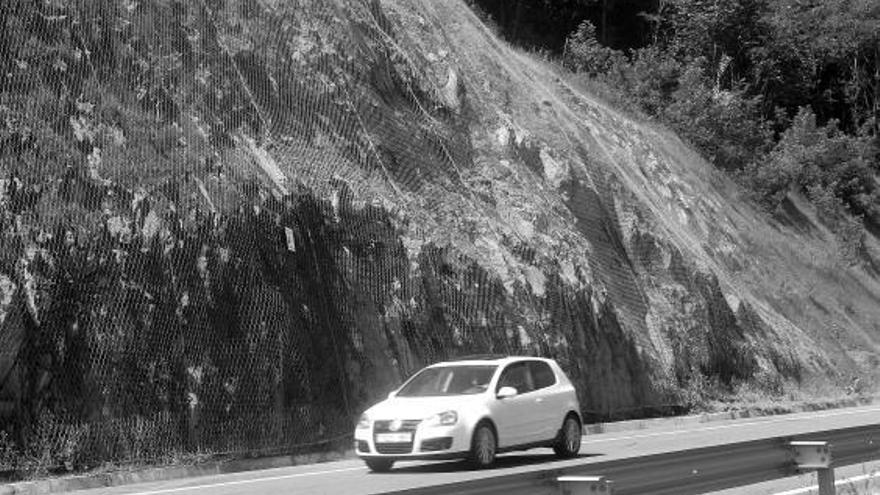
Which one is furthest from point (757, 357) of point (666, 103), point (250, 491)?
point (250, 491)

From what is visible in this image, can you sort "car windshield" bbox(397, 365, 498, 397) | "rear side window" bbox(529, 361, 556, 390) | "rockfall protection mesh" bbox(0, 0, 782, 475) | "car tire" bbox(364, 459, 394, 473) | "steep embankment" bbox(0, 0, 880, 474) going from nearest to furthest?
"car tire" bbox(364, 459, 394, 473) → "car windshield" bbox(397, 365, 498, 397) → "rockfall protection mesh" bbox(0, 0, 782, 475) → "steep embankment" bbox(0, 0, 880, 474) → "rear side window" bbox(529, 361, 556, 390)

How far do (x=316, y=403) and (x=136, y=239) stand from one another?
372 cm

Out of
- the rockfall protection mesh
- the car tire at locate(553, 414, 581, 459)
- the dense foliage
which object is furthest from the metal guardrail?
the dense foliage

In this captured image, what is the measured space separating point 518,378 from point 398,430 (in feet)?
6.96

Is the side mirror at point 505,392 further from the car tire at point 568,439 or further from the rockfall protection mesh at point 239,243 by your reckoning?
the rockfall protection mesh at point 239,243

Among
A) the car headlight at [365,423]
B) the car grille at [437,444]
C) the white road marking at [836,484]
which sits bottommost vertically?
the white road marking at [836,484]

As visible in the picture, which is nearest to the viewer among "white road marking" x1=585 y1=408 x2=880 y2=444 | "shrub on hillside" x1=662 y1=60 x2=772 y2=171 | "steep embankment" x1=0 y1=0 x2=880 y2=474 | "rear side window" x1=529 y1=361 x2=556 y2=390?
"steep embankment" x1=0 y1=0 x2=880 y2=474

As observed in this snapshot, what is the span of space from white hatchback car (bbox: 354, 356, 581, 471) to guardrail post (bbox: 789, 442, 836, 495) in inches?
209

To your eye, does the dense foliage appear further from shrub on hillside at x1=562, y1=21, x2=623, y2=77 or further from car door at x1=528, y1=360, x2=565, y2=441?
car door at x1=528, y1=360, x2=565, y2=441

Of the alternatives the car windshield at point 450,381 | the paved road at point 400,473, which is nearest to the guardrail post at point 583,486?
the paved road at point 400,473

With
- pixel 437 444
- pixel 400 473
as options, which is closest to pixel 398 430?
pixel 437 444

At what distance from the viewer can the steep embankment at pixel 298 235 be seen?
670 inches

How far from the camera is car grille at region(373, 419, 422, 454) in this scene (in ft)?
50.3

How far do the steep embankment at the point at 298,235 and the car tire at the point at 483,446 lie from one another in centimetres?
390
